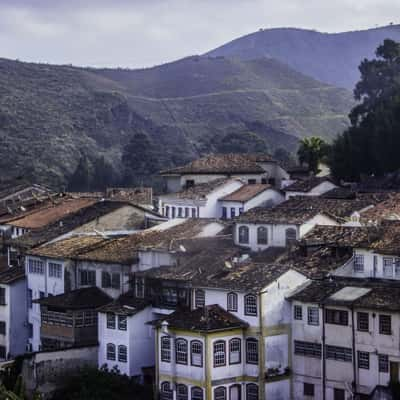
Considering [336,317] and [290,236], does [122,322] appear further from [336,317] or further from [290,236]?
[336,317]

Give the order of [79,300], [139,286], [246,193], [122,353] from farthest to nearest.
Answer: [246,193] < [79,300] < [139,286] < [122,353]

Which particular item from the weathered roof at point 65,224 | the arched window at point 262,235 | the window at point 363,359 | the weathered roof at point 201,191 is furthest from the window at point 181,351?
the weathered roof at point 201,191

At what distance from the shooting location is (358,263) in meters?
50.9

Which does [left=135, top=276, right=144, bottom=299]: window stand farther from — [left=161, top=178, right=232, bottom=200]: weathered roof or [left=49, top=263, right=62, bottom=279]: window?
[left=161, top=178, right=232, bottom=200]: weathered roof

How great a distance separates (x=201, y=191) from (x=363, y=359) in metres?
28.5

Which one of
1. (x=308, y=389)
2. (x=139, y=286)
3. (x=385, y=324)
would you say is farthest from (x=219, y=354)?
(x=139, y=286)

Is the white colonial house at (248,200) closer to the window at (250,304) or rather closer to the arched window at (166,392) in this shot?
the window at (250,304)

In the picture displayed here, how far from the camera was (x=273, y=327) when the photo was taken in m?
49.1

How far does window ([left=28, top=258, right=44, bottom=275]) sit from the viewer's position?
209 feet

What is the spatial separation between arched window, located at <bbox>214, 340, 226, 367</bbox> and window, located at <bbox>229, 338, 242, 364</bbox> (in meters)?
0.33

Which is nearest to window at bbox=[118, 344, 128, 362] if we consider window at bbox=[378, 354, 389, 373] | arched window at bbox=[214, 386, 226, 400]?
arched window at bbox=[214, 386, 226, 400]

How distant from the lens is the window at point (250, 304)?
48938 millimetres

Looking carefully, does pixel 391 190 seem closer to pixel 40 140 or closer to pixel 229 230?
pixel 229 230

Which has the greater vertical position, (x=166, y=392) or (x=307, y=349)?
(x=307, y=349)
